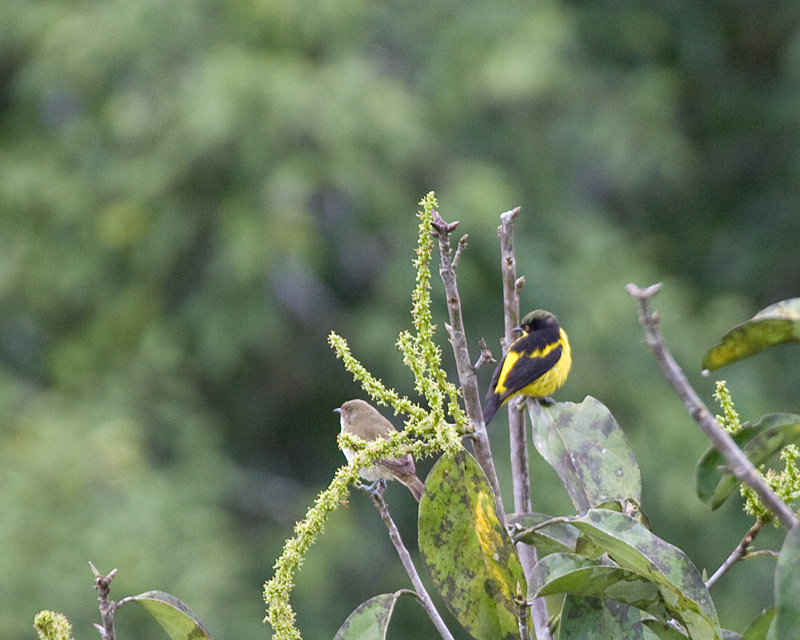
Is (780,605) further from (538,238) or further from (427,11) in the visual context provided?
(427,11)

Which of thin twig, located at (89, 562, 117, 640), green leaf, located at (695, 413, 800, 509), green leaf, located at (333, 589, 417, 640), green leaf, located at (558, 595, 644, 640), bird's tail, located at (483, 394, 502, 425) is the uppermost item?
bird's tail, located at (483, 394, 502, 425)

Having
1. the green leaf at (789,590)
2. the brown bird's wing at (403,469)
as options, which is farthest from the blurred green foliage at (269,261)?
the green leaf at (789,590)

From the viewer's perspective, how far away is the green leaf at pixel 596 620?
1.40 metres

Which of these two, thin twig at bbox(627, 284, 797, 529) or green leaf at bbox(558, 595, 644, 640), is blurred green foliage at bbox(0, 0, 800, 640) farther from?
thin twig at bbox(627, 284, 797, 529)

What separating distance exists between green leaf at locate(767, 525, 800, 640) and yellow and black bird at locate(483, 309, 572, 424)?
2.83 m

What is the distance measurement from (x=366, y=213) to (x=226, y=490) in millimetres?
2783

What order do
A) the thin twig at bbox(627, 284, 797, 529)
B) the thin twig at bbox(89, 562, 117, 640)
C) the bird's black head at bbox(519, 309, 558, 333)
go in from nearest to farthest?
the thin twig at bbox(627, 284, 797, 529), the thin twig at bbox(89, 562, 117, 640), the bird's black head at bbox(519, 309, 558, 333)

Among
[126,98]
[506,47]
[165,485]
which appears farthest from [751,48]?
[165,485]

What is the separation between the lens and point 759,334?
1.31 metres

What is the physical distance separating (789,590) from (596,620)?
398 mm

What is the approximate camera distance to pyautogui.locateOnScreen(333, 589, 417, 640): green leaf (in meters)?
1.50

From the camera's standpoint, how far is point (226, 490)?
9.81 metres

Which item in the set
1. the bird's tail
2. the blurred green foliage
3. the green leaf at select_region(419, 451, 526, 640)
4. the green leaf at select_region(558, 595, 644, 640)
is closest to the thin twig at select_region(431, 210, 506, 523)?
the green leaf at select_region(419, 451, 526, 640)

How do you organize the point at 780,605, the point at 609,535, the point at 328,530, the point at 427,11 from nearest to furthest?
1. the point at 780,605
2. the point at 609,535
3. the point at 328,530
4. the point at 427,11
